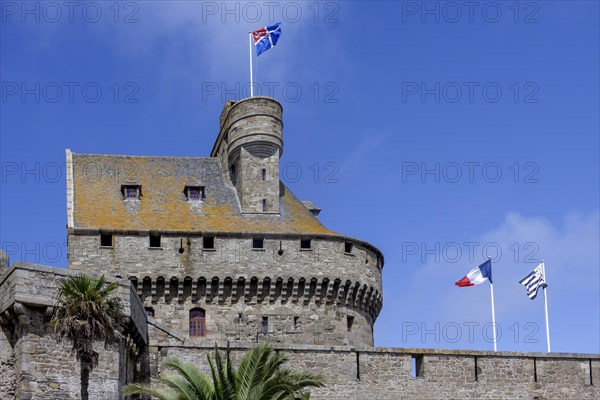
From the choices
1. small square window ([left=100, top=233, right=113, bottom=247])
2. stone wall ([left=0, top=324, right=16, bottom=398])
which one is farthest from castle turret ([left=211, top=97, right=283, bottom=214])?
stone wall ([left=0, top=324, right=16, bottom=398])

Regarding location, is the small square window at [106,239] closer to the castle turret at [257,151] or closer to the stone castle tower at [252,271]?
the stone castle tower at [252,271]

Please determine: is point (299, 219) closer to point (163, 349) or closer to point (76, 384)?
point (163, 349)

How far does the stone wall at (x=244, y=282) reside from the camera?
164 ft

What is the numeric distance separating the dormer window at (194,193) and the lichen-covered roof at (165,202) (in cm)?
20

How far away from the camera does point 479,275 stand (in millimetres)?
48188

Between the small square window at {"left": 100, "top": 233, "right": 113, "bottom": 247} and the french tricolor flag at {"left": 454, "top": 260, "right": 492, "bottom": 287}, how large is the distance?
1405 cm

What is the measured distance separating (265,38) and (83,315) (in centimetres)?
2727

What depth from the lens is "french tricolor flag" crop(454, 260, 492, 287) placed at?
158 ft

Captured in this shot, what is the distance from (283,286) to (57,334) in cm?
2107

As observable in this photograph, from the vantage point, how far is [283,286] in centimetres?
5131

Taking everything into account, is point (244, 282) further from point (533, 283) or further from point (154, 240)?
point (533, 283)

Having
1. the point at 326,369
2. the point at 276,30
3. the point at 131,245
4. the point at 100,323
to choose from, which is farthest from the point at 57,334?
the point at 276,30

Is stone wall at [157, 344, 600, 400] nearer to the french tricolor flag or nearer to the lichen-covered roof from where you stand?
the french tricolor flag

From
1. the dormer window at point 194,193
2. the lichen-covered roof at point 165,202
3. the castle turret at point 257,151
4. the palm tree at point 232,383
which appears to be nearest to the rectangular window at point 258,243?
the lichen-covered roof at point 165,202
